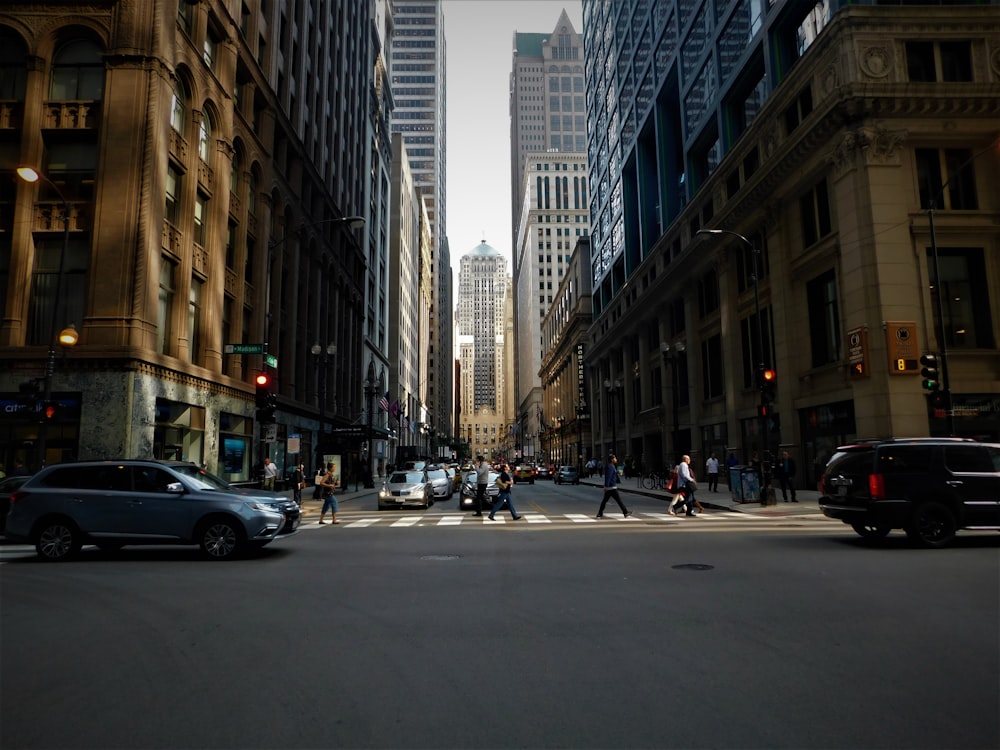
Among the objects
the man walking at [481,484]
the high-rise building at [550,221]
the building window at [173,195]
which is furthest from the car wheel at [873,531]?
the high-rise building at [550,221]

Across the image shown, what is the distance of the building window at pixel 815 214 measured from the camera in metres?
29.6

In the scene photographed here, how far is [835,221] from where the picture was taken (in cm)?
2794

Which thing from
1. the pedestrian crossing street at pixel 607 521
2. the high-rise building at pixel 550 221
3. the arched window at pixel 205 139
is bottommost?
the pedestrian crossing street at pixel 607 521

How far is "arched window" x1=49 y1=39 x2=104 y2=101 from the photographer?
25.1 m

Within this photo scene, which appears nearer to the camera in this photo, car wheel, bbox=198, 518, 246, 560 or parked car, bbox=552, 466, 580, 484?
car wheel, bbox=198, 518, 246, 560

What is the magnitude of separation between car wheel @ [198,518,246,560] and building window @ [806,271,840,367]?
25.1 m

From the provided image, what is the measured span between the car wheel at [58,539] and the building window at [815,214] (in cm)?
2882

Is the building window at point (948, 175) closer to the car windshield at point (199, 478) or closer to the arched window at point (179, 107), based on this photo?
the car windshield at point (199, 478)

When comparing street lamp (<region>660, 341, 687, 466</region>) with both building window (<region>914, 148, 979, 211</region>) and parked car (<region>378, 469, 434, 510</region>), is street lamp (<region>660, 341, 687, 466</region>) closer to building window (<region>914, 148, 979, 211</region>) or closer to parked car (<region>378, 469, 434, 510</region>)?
building window (<region>914, 148, 979, 211</region>)

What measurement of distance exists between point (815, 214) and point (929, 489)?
21.4 m

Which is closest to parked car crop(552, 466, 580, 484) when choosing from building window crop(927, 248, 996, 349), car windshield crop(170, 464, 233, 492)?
building window crop(927, 248, 996, 349)

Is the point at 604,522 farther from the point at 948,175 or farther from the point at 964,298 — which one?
the point at 948,175

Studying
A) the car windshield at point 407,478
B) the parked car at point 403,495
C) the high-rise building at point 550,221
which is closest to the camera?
the parked car at point 403,495

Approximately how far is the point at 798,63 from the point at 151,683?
33.7 meters
